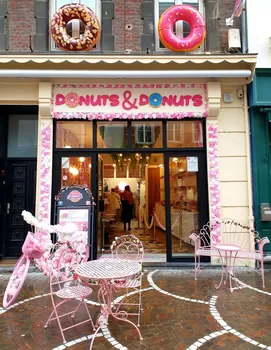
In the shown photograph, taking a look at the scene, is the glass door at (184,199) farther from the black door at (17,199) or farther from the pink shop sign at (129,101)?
the black door at (17,199)

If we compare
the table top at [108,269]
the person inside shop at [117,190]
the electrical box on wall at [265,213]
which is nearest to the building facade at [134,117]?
the electrical box on wall at [265,213]

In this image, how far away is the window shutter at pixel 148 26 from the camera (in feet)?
21.2

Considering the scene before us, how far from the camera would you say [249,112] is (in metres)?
6.18

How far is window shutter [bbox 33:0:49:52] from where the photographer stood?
252 inches

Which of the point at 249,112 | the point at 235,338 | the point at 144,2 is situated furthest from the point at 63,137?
the point at 235,338

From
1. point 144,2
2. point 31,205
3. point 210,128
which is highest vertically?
point 144,2

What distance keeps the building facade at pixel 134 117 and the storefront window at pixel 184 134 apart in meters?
0.02

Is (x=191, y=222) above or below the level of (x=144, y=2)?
below

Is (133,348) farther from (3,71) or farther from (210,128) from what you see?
(3,71)

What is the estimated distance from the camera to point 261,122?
613 centimetres

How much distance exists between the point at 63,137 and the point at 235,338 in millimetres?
4970

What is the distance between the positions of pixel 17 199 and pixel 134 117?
11.1 feet

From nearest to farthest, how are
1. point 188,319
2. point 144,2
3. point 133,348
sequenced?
point 133,348 < point 188,319 < point 144,2

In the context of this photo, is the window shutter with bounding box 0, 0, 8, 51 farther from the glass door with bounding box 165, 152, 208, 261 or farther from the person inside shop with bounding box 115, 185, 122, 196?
the person inside shop with bounding box 115, 185, 122, 196
